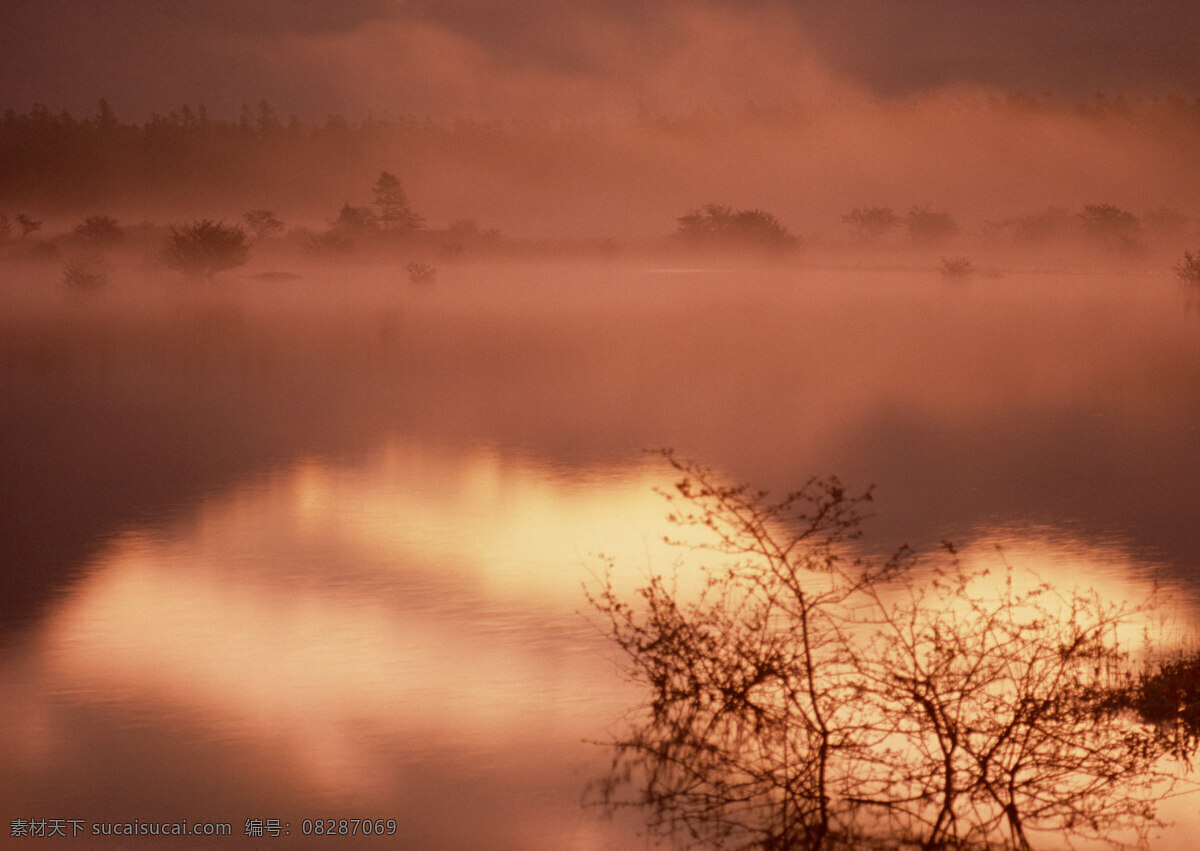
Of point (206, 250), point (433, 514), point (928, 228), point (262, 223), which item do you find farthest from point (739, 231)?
point (433, 514)

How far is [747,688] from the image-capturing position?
1453 centimetres

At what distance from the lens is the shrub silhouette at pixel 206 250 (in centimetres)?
12706

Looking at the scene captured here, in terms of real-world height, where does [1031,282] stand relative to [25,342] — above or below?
above

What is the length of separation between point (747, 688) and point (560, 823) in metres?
2.27

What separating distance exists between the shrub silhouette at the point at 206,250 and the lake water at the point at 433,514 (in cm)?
4209

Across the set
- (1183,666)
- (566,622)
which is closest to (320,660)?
(566,622)

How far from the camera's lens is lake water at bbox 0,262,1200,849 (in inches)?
589

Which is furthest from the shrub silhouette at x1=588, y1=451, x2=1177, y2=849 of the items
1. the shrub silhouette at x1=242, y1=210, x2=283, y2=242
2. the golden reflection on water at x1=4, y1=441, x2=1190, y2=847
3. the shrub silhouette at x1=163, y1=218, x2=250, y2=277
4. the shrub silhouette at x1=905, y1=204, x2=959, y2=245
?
the shrub silhouette at x1=905, y1=204, x2=959, y2=245

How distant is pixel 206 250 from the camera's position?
127938mm

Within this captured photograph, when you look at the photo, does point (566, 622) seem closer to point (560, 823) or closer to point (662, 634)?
point (662, 634)

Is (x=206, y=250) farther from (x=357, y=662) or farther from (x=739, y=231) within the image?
(x=357, y=662)

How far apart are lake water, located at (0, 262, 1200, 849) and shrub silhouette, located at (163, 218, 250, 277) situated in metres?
42.1

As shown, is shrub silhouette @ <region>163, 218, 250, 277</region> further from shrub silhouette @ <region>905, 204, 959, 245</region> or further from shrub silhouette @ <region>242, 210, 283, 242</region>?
shrub silhouette @ <region>905, 204, 959, 245</region>

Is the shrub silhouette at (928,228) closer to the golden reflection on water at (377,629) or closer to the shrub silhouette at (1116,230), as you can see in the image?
the shrub silhouette at (1116,230)
